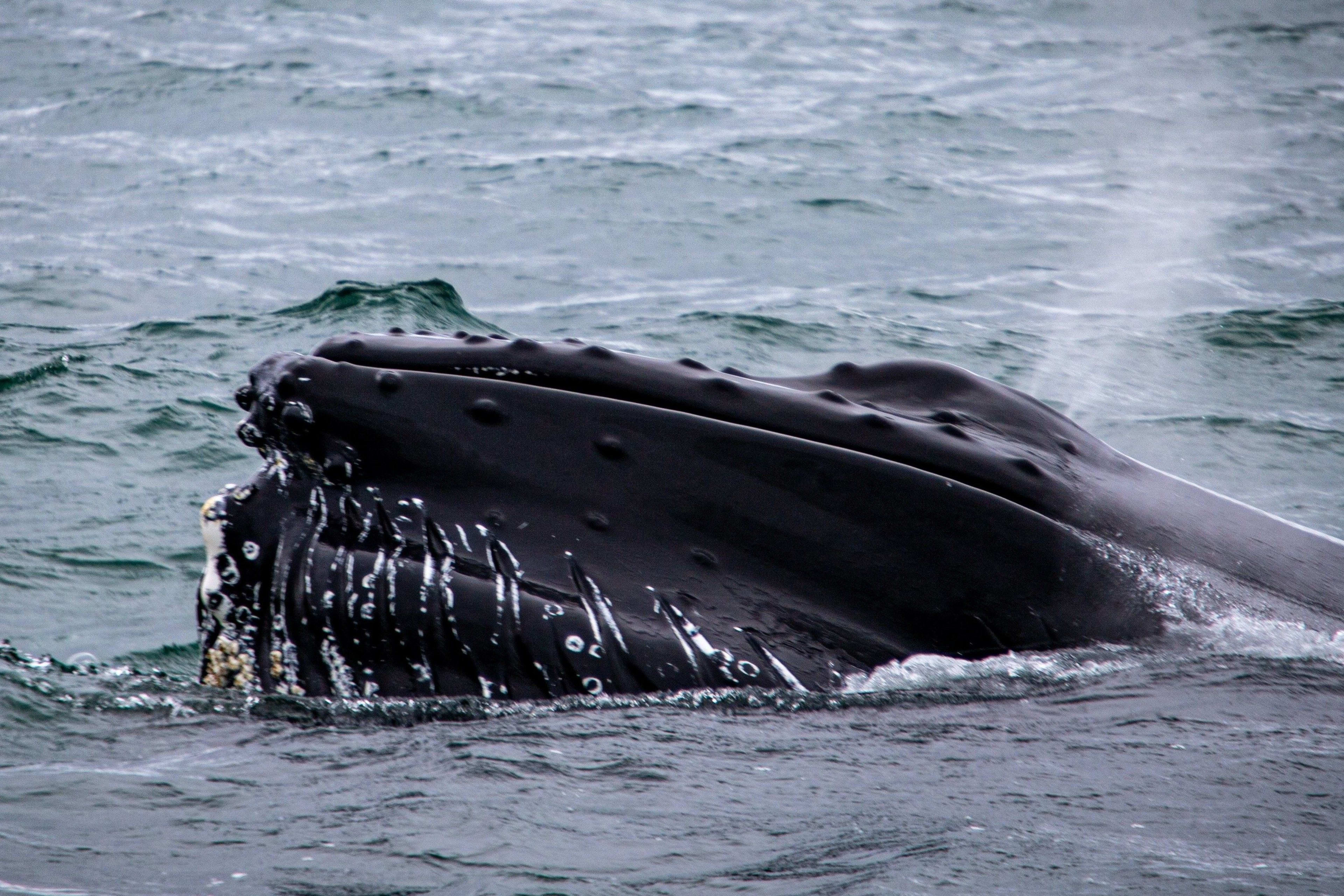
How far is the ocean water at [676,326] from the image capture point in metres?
3.97

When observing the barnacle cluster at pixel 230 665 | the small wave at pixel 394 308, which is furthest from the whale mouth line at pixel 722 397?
the small wave at pixel 394 308

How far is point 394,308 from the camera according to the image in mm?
12969

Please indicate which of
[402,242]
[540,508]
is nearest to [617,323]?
[402,242]

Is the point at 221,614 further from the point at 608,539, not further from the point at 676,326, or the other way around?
the point at 676,326

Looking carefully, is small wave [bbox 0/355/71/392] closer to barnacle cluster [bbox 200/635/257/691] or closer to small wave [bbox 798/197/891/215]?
barnacle cluster [bbox 200/635/257/691]

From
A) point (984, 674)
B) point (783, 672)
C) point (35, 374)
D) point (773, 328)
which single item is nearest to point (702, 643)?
point (783, 672)

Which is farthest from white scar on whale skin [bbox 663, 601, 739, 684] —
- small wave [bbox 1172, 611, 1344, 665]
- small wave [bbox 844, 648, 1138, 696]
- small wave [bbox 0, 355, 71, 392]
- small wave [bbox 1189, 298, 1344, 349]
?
small wave [bbox 1189, 298, 1344, 349]

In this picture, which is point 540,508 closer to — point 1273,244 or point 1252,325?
point 1252,325

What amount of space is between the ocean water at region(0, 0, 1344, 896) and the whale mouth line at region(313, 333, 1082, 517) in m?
0.60

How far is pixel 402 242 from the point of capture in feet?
53.1

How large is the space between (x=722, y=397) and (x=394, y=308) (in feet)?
28.7

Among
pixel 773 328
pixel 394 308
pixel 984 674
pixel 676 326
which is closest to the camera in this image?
pixel 984 674

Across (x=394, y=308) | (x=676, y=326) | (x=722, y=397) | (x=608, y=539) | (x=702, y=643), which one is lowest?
(x=676, y=326)

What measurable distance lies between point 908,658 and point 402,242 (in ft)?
41.0
